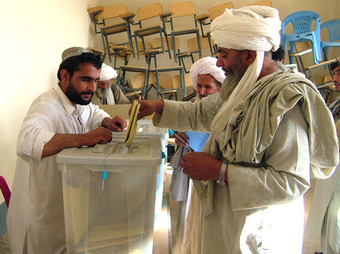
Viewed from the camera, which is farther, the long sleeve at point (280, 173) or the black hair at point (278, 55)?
the black hair at point (278, 55)

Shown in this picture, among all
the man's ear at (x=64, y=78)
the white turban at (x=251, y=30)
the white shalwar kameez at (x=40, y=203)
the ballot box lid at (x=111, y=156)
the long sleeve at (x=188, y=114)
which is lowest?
the white shalwar kameez at (x=40, y=203)

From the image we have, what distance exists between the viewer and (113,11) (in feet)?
19.8

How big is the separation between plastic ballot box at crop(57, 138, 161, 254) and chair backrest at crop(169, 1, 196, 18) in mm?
5537

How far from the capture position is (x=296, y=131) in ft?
2.58

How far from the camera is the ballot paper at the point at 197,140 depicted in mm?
1676

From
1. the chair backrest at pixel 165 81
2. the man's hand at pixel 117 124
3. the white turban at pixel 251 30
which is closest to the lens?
the white turban at pixel 251 30

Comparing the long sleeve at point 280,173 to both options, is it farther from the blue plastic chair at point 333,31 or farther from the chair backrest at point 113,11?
the chair backrest at point 113,11

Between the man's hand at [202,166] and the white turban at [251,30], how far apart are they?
41 cm

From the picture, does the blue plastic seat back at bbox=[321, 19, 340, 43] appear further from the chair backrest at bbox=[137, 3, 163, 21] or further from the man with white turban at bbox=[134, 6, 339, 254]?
the man with white turban at bbox=[134, 6, 339, 254]

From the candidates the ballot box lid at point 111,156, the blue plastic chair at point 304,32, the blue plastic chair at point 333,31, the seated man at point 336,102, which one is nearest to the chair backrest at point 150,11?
the blue plastic chair at point 304,32

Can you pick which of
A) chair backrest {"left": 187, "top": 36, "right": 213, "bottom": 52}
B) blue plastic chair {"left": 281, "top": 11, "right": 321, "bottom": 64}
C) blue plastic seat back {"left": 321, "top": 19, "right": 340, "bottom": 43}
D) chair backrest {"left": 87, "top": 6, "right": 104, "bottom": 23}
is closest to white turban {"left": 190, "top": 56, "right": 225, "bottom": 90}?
blue plastic chair {"left": 281, "top": 11, "right": 321, "bottom": 64}

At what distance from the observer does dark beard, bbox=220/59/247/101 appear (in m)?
1.00

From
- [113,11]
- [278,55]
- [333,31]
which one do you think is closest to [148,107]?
[278,55]

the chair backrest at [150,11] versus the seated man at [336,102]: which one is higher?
the chair backrest at [150,11]
